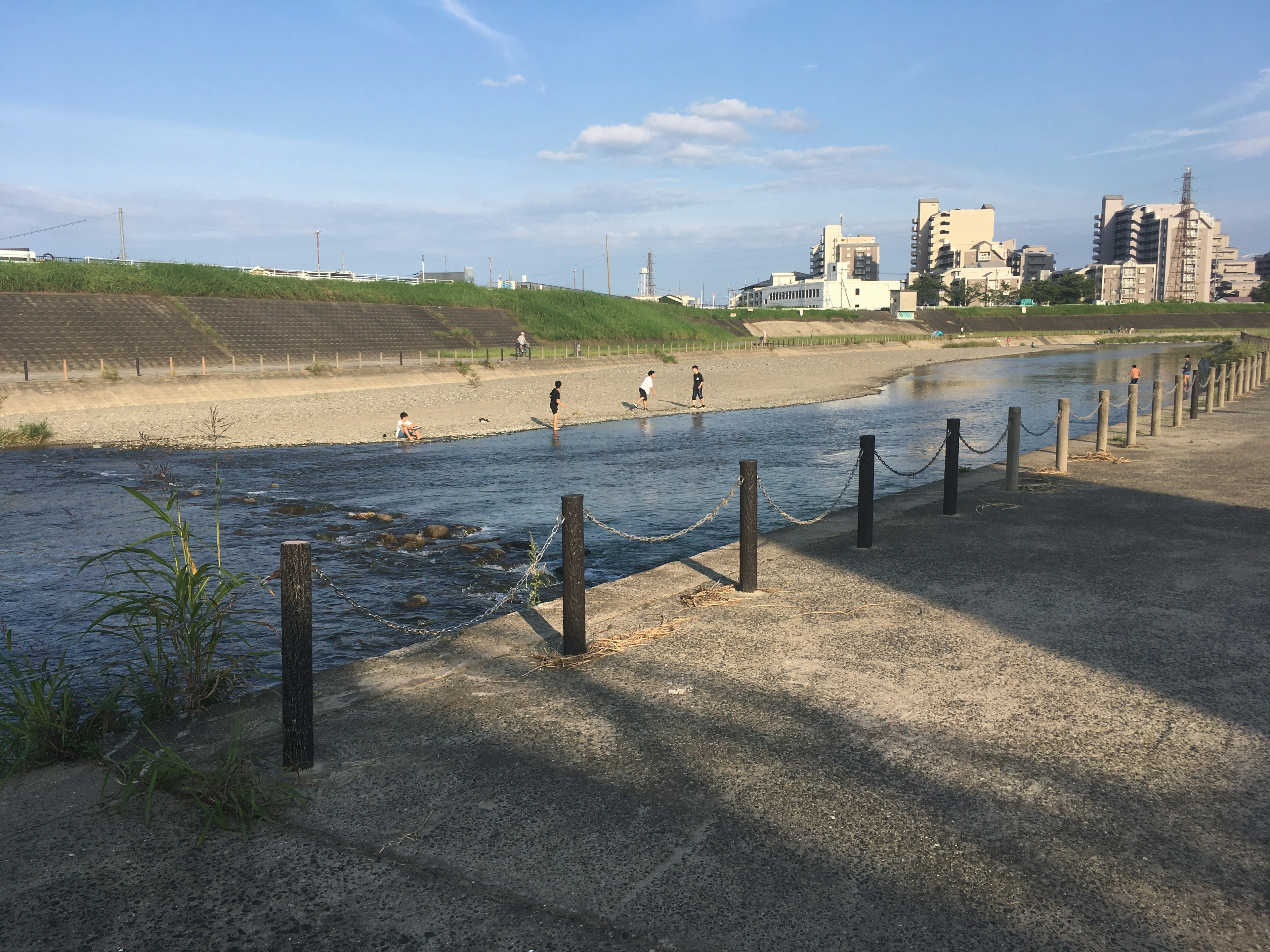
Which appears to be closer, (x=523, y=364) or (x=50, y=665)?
(x=50, y=665)

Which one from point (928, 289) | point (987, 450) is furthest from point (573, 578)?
point (928, 289)

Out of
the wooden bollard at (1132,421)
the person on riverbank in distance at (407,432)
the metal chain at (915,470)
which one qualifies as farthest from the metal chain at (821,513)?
the person on riverbank in distance at (407,432)

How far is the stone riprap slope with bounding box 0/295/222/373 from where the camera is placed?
3934cm

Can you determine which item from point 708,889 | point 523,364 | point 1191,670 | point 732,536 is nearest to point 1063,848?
point 708,889

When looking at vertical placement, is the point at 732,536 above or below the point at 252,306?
below

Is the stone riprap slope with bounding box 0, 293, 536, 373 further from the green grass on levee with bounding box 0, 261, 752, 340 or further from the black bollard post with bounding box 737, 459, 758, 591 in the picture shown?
the black bollard post with bounding box 737, 459, 758, 591

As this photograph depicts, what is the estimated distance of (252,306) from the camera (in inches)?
2227

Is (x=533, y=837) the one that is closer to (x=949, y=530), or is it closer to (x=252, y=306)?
(x=949, y=530)

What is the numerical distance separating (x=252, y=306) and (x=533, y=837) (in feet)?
193

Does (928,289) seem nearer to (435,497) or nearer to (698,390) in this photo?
(698,390)

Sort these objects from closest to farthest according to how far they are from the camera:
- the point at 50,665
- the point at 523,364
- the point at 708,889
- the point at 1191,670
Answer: the point at 708,889 < the point at 1191,670 < the point at 50,665 < the point at 523,364

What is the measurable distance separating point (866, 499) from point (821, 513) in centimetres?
549

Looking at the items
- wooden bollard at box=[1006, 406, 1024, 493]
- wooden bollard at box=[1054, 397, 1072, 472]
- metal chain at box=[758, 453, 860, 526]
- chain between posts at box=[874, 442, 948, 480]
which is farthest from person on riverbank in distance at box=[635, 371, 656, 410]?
wooden bollard at box=[1006, 406, 1024, 493]

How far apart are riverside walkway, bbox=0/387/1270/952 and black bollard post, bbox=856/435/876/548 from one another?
203 cm
